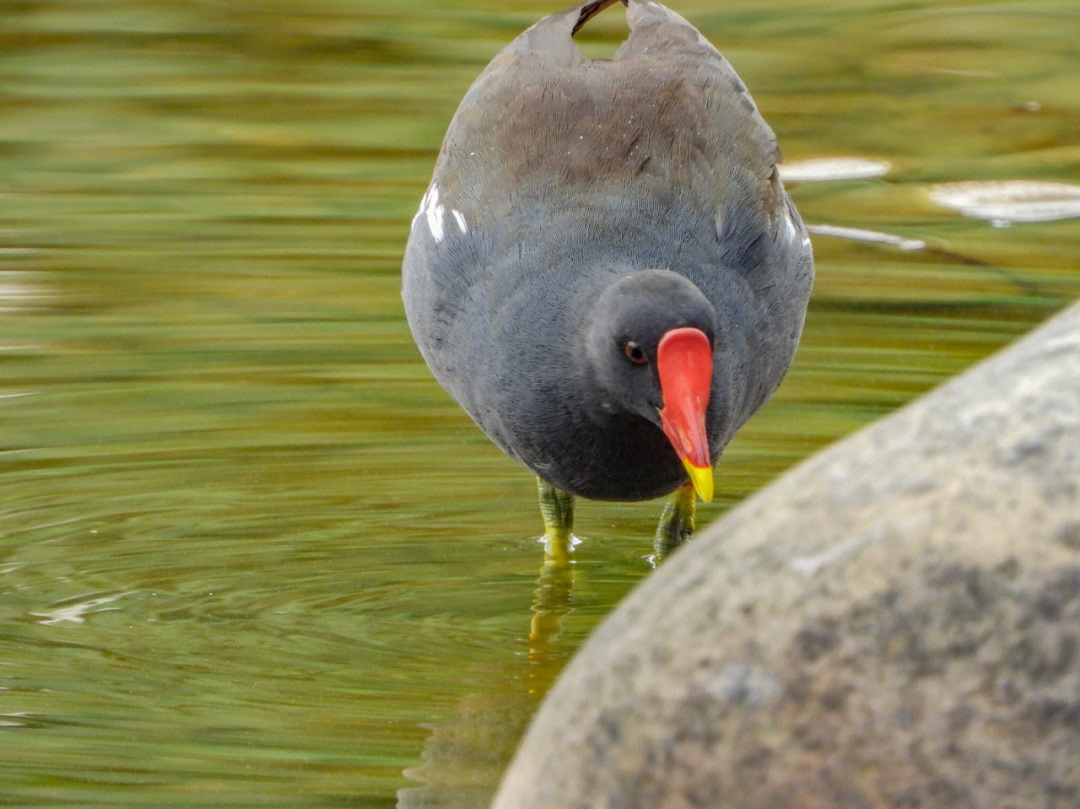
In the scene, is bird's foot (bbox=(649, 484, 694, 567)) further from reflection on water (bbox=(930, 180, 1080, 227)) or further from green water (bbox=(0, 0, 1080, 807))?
reflection on water (bbox=(930, 180, 1080, 227))

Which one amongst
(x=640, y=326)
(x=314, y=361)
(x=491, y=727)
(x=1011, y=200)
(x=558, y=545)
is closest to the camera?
(x=640, y=326)

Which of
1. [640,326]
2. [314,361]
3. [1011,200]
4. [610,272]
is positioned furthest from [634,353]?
[1011,200]

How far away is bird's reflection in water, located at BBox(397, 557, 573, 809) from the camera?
357 cm

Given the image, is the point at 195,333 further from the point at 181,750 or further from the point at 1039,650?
the point at 1039,650

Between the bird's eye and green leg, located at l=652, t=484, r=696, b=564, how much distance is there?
112 centimetres

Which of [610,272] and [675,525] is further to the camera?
[675,525]

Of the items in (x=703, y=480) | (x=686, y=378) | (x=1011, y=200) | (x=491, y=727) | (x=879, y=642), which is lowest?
(x=1011, y=200)

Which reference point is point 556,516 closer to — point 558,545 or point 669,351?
point 558,545

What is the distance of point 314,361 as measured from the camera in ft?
19.9

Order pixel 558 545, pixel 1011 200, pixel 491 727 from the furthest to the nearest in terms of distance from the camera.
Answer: pixel 1011 200 < pixel 558 545 < pixel 491 727

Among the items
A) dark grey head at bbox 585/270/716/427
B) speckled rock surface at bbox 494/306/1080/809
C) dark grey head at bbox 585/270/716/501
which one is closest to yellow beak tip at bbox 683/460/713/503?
dark grey head at bbox 585/270/716/501

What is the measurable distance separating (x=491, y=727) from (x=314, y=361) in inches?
92.1

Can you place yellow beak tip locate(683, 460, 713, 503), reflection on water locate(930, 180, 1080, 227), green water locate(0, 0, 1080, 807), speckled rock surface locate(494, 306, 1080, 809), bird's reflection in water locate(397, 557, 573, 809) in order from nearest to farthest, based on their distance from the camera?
speckled rock surface locate(494, 306, 1080, 809) < bird's reflection in water locate(397, 557, 573, 809) < yellow beak tip locate(683, 460, 713, 503) < green water locate(0, 0, 1080, 807) < reflection on water locate(930, 180, 1080, 227)

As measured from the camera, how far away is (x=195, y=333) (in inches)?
246
